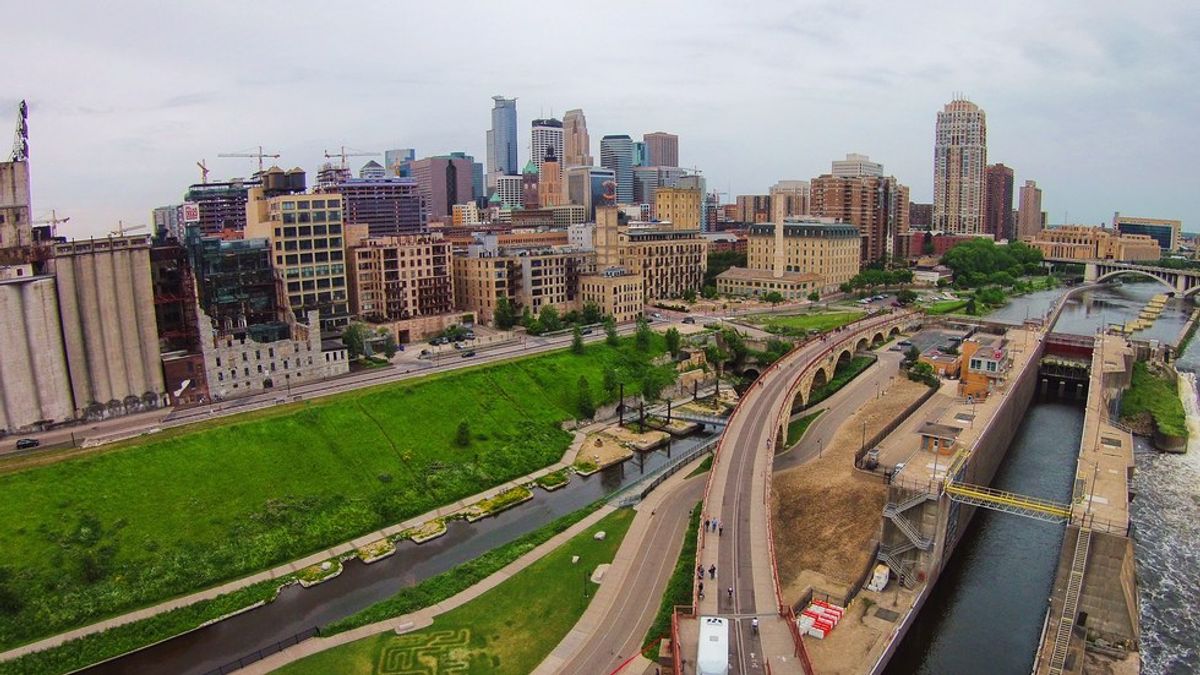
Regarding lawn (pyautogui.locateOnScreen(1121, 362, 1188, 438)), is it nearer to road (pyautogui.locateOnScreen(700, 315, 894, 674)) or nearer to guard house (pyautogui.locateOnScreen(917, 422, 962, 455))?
guard house (pyautogui.locateOnScreen(917, 422, 962, 455))

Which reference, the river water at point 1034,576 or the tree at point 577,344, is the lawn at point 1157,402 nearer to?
the river water at point 1034,576

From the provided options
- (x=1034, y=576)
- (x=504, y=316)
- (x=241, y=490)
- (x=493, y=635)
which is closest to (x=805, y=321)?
(x=504, y=316)

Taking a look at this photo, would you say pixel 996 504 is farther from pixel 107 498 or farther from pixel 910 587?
pixel 107 498

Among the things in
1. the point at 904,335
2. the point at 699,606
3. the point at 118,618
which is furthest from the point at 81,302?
the point at 904,335

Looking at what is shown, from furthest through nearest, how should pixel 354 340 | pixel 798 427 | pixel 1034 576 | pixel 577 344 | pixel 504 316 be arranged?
pixel 504 316 → pixel 577 344 → pixel 354 340 → pixel 798 427 → pixel 1034 576

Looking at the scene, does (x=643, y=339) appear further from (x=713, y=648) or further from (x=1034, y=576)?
(x=713, y=648)

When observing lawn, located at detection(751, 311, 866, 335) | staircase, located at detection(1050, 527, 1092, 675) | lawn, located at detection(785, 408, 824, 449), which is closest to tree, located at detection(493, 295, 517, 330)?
lawn, located at detection(751, 311, 866, 335)

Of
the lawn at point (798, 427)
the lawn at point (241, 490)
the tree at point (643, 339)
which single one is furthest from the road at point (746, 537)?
the tree at point (643, 339)
